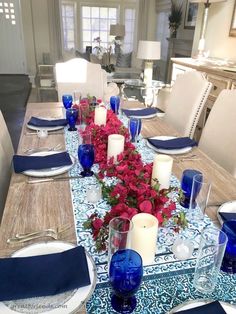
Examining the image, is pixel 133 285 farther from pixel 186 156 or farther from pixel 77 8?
pixel 77 8

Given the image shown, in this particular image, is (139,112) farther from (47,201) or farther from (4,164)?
(47,201)

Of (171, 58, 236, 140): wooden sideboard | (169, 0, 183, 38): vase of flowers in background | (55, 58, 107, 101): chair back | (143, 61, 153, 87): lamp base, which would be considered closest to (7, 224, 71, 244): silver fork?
(55, 58, 107, 101): chair back

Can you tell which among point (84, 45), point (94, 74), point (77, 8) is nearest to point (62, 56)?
point (84, 45)

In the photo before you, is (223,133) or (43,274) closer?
(43,274)

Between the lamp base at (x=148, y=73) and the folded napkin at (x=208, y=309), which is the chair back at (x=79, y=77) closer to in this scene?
the lamp base at (x=148, y=73)

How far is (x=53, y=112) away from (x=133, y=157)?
45.0 inches

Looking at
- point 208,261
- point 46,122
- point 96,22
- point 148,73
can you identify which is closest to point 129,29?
point 96,22

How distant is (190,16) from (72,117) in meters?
4.55

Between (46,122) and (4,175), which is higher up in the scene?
(46,122)

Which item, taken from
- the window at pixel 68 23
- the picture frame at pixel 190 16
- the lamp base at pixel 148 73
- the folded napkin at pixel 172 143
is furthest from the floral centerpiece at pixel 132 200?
the window at pixel 68 23

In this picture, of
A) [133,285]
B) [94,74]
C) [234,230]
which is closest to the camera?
[133,285]

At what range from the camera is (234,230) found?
0.78m

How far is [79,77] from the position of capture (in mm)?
2625

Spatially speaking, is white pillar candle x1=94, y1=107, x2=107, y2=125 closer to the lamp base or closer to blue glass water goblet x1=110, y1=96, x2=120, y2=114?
blue glass water goblet x1=110, y1=96, x2=120, y2=114
